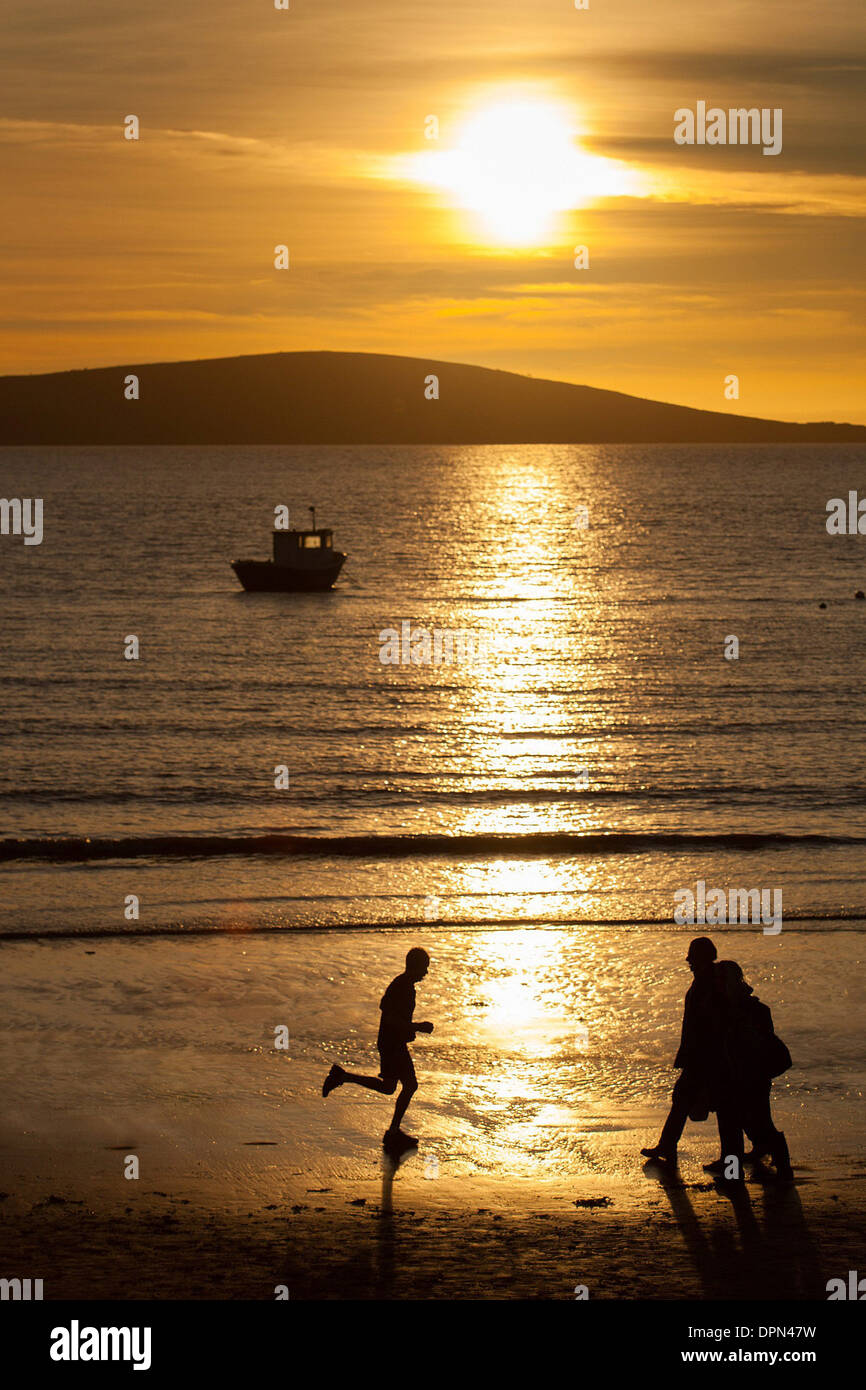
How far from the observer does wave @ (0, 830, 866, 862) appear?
2425 centimetres

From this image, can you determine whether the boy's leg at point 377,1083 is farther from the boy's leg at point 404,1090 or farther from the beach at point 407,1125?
the beach at point 407,1125

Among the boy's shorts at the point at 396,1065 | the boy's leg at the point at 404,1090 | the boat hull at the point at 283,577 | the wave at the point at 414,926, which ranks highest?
the boat hull at the point at 283,577

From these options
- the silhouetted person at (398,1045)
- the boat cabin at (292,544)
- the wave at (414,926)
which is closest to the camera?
the silhouetted person at (398,1045)

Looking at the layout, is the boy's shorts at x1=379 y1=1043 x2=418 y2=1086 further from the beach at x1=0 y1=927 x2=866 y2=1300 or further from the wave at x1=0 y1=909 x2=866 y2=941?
the wave at x1=0 y1=909 x2=866 y2=941

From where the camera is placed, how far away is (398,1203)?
32.4 feet

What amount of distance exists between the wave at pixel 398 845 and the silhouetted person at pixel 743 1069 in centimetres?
1404

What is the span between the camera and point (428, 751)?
3409 cm

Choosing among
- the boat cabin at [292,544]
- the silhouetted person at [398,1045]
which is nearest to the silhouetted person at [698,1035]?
the silhouetted person at [398,1045]

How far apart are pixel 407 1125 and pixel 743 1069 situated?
10.6 ft

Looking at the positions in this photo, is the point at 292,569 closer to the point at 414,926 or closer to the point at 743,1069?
the point at 414,926

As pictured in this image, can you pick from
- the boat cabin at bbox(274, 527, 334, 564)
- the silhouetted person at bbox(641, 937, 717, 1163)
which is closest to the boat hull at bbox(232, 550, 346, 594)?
the boat cabin at bbox(274, 527, 334, 564)

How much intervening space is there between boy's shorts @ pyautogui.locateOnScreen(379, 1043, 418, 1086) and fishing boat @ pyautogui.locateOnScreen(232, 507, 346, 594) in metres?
61.6

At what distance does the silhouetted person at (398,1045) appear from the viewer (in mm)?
10828

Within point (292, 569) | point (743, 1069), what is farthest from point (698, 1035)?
point (292, 569)
